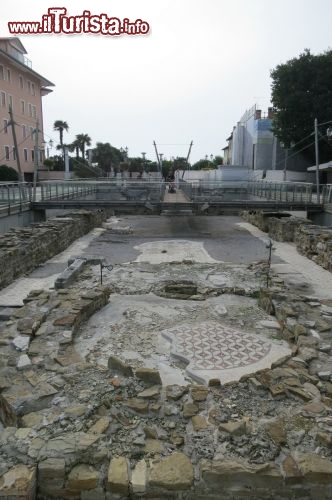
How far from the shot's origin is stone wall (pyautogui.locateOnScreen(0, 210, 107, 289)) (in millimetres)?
11227

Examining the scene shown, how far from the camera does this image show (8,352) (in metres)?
5.59

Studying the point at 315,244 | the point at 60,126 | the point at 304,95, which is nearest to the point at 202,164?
the point at 60,126

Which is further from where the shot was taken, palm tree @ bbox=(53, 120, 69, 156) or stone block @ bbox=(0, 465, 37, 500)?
palm tree @ bbox=(53, 120, 69, 156)

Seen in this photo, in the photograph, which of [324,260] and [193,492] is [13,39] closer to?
[324,260]

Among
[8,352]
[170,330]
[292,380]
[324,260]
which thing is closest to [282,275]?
[324,260]

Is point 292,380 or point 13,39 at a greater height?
point 13,39

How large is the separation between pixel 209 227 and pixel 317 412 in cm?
1897

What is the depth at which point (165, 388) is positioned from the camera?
15.2 ft

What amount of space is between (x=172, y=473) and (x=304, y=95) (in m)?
35.1

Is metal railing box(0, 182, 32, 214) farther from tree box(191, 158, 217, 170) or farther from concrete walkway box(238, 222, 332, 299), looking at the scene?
tree box(191, 158, 217, 170)

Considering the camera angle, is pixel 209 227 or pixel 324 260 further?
pixel 209 227

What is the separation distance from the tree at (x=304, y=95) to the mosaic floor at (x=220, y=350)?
29352mm

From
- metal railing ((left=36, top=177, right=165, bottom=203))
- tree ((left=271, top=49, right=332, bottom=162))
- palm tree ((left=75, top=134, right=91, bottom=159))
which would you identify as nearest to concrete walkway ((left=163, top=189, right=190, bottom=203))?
metal railing ((left=36, top=177, right=165, bottom=203))

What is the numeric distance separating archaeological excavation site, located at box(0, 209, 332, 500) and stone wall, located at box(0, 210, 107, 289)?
0.16 metres
